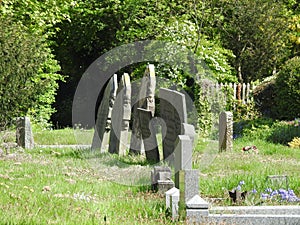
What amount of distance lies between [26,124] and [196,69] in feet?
31.4

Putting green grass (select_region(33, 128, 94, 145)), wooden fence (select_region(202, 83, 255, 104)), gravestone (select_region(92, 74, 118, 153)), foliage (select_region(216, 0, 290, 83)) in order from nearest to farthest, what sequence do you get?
gravestone (select_region(92, 74, 118, 153))
green grass (select_region(33, 128, 94, 145))
wooden fence (select_region(202, 83, 255, 104))
foliage (select_region(216, 0, 290, 83))

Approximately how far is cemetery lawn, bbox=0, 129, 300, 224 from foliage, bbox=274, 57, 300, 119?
5022 millimetres

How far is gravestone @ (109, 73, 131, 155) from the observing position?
12.9m

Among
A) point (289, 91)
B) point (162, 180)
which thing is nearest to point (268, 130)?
point (289, 91)

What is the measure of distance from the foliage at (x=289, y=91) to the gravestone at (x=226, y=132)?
4062 millimetres

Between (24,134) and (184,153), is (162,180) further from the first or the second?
(24,134)

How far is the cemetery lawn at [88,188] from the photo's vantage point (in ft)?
20.6

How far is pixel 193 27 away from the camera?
940 inches

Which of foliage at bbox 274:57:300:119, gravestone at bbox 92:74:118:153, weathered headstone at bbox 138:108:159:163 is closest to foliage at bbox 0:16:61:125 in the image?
gravestone at bbox 92:74:118:153

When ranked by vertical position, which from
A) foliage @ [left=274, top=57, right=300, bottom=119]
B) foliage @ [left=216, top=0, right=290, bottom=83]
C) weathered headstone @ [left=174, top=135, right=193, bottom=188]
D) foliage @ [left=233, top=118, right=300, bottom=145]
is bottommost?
weathered headstone @ [left=174, top=135, right=193, bottom=188]

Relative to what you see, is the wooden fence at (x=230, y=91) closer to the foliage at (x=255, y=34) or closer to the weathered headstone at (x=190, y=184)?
the foliage at (x=255, y=34)

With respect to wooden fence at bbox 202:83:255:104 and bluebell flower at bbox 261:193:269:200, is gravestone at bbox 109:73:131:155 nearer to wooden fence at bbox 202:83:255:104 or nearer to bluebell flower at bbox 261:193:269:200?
bluebell flower at bbox 261:193:269:200

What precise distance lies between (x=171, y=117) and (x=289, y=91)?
7910 millimetres

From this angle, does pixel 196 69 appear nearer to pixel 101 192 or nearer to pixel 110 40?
pixel 110 40
